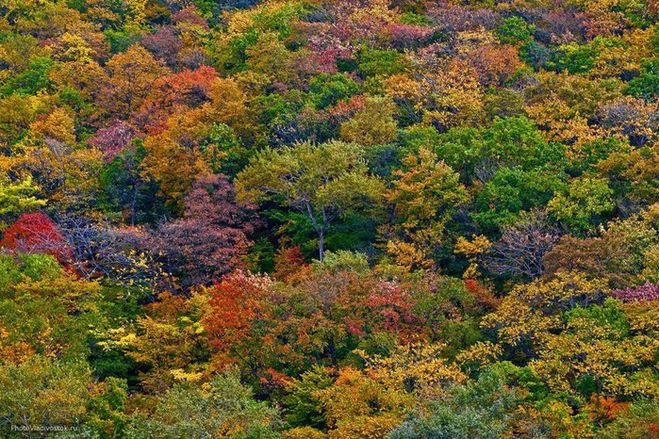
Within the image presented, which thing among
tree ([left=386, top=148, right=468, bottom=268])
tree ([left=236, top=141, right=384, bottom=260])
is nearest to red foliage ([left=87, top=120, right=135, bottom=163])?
tree ([left=236, top=141, right=384, bottom=260])

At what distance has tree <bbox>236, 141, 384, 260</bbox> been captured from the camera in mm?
45031

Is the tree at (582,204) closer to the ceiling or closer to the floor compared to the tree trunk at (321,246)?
closer to the ceiling

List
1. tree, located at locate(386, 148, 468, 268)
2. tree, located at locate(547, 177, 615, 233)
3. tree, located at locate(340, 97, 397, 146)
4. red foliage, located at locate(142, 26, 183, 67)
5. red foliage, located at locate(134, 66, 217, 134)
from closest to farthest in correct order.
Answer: tree, located at locate(547, 177, 615, 233) < tree, located at locate(386, 148, 468, 268) < tree, located at locate(340, 97, 397, 146) < red foliage, located at locate(134, 66, 217, 134) < red foliage, located at locate(142, 26, 183, 67)

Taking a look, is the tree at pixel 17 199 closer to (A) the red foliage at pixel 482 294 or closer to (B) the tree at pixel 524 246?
(A) the red foliage at pixel 482 294

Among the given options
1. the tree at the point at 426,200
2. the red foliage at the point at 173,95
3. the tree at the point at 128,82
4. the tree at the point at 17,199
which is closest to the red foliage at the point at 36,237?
the tree at the point at 17,199

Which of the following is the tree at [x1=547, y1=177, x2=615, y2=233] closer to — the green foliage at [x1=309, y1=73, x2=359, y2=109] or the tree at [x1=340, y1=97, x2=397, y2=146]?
the tree at [x1=340, y1=97, x2=397, y2=146]

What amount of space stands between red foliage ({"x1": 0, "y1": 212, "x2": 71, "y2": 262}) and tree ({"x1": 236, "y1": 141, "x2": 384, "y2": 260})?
8105mm

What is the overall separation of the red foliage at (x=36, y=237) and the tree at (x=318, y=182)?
811cm

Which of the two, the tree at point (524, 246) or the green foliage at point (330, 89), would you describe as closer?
the tree at point (524, 246)

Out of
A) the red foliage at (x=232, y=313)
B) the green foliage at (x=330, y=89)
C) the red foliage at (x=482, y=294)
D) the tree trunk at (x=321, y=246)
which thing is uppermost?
the green foliage at (x=330, y=89)

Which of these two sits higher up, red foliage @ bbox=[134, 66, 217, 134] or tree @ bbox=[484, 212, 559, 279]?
tree @ bbox=[484, 212, 559, 279]

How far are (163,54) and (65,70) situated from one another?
20.3 ft

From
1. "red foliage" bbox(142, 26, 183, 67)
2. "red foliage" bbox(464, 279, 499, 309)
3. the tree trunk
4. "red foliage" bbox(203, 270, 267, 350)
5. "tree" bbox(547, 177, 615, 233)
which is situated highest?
"tree" bbox(547, 177, 615, 233)

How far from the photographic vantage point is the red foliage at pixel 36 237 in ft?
144
